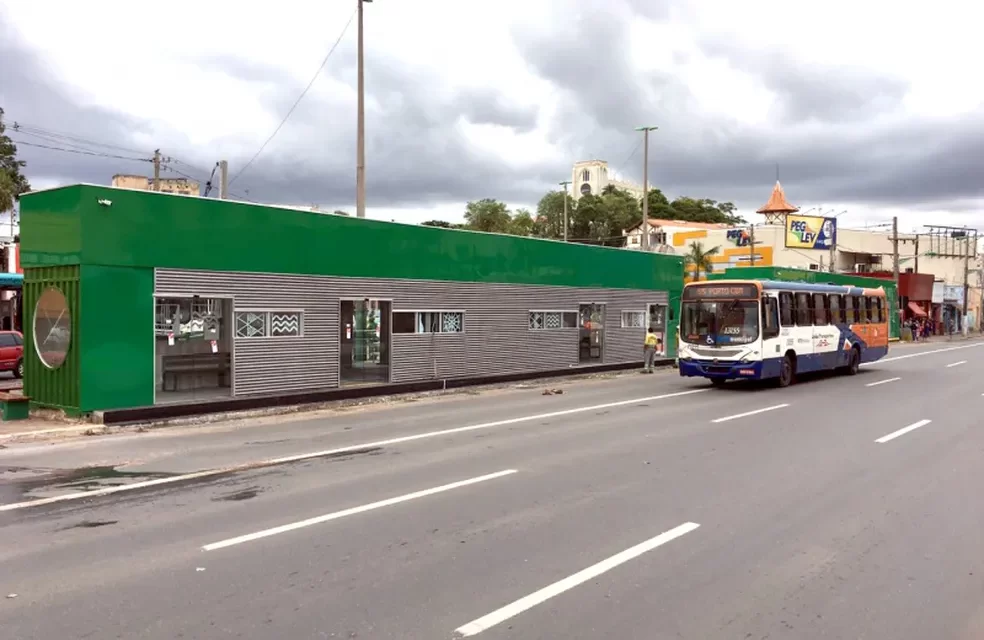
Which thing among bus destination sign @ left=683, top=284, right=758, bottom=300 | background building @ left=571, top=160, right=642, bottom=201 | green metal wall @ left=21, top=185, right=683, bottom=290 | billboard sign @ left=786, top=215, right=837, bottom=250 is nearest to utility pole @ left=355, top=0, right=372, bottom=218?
green metal wall @ left=21, top=185, right=683, bottom=290

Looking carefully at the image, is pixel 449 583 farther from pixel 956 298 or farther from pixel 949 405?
pixel 956 298

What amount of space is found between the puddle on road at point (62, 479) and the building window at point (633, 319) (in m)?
20.5

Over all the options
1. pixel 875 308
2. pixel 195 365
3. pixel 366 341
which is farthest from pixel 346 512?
pixel 875 308

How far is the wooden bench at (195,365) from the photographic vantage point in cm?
1519

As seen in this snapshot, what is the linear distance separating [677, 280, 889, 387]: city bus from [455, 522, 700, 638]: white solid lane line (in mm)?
13317

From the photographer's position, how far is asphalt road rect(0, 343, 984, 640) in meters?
4.86

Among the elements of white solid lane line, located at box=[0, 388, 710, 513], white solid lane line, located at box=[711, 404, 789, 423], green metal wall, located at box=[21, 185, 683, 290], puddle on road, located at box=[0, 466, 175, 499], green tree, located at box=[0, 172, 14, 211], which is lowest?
puddle on road, located at box=[0, 466, 175, 499]

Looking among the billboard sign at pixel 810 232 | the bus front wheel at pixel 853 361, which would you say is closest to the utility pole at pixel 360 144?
the bus front wheel at pixel 853 361

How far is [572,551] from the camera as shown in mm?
6191

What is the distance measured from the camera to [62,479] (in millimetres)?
9219

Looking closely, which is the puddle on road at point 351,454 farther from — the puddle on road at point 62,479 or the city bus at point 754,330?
the city bus at point 754,330

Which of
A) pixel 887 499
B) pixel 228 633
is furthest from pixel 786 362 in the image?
pixel 228 633

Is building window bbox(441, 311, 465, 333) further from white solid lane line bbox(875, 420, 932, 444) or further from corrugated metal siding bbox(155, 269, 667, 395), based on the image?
white solid lane line bbox(875, 420, 932, 444)

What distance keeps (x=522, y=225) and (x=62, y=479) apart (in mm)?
72684
